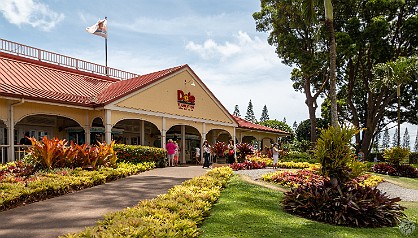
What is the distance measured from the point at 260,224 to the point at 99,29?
2342 cm

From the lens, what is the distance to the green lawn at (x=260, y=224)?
20.0 ft

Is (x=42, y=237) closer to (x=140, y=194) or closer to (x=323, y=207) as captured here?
(x=140, y=194)

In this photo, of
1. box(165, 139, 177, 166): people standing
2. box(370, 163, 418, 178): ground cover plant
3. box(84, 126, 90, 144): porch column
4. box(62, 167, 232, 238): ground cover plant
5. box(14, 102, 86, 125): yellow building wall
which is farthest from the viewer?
box(370, 163, 418, 178): ground cover plant

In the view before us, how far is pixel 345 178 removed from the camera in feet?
29.7

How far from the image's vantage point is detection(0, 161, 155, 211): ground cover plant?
770 cm

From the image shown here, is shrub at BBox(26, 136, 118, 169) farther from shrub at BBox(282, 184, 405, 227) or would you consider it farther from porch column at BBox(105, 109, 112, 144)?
shrub at BBox(282, 184, 405, 227)

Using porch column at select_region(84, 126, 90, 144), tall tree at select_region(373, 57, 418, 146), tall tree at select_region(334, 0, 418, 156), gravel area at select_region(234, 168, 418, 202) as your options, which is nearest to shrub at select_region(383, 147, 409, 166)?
tall tree at select_region(373, 57, 418, 146)

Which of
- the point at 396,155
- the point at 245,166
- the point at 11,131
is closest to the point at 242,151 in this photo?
the point at 245,166

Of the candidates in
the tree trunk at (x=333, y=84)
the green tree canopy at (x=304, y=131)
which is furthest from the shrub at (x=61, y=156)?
the green tree canopy at (x=304, y=131)

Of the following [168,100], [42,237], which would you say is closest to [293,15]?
[168,100]

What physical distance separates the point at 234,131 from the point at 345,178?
18381mm

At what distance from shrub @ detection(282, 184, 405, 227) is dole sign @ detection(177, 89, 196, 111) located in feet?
44.4

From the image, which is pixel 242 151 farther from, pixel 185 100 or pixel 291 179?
pixel 291 179

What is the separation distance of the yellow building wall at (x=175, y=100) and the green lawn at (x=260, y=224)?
1087 cm
